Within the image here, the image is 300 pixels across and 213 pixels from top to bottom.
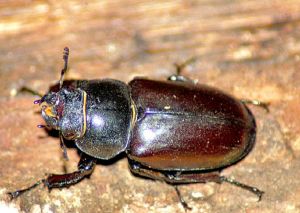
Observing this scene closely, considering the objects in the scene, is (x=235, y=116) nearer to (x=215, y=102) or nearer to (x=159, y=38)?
(x=215, y=102)

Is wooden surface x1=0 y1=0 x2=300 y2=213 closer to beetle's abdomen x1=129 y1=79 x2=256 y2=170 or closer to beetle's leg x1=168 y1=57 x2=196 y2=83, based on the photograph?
beetle's leg x1=168 y1=57 x2=196 y2=83

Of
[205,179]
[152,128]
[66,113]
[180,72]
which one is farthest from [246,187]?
[66,113]

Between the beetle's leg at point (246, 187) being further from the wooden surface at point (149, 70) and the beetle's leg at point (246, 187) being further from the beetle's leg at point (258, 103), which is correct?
the beetle's leg at point (258, 103)

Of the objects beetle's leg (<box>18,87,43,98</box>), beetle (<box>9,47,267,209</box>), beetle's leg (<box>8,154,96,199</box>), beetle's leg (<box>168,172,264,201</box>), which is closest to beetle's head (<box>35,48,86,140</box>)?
beetle (<box>9,47,267,209</box>)

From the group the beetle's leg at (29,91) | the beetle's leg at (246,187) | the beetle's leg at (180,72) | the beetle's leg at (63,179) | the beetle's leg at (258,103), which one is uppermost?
the beetle's leg at (29,91)

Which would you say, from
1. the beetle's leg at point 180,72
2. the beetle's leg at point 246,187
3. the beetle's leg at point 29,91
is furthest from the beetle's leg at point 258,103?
the beetle's leg at point 29,91

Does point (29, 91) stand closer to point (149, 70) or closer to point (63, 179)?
point (63, 179)
